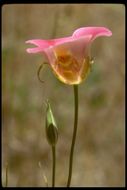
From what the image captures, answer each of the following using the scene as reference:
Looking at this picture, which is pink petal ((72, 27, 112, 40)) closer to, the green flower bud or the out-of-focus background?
the green flower bud

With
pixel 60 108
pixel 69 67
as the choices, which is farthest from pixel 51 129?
pixel 60 108

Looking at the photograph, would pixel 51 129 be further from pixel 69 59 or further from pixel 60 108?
pixel 60 108

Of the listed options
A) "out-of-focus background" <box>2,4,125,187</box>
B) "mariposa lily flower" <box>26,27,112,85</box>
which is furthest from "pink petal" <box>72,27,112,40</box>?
"out-of-focus background" <box>2,4,125,187</box>

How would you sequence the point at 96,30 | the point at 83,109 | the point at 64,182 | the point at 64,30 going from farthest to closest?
the point at 64,30 → the point at 83,109 → the point at 64,182 → the point at 96,30

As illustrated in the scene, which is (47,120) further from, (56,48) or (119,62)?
(119,62)

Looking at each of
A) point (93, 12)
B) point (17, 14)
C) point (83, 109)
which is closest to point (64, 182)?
point (83, 109)
